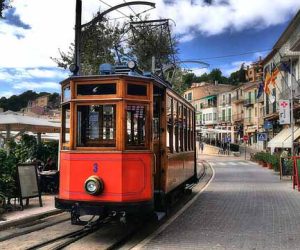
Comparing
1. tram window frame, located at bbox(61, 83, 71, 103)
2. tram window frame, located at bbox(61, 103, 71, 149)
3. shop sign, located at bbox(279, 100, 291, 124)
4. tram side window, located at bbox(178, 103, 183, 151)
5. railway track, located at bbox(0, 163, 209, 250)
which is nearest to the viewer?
railway track, located at bbox(0, 163, 209, 250)

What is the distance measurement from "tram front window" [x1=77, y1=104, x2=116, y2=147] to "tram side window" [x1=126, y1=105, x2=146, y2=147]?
0.33 m

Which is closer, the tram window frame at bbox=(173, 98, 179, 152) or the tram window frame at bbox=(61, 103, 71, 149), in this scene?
the tram window frame at bbox=(61, 103, 71, 149)

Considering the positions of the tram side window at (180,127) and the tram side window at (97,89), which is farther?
the tram side window at (180,127)

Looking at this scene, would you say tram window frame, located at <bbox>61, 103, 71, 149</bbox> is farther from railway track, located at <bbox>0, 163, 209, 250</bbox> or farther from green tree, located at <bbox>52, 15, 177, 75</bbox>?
green tree, located at <bbox>52, 15, 177, 75</bbox>

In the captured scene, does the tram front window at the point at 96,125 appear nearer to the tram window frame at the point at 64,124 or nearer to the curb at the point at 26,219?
the tram window frame at the point at 64,124

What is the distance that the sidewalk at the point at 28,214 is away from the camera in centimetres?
1066

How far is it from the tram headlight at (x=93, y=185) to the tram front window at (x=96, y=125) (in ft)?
2.18

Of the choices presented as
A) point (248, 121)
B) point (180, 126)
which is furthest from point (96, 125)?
point (248, 121)

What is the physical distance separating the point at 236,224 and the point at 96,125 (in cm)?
383

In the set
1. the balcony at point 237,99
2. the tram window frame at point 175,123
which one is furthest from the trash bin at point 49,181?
the balcony at point 237,99

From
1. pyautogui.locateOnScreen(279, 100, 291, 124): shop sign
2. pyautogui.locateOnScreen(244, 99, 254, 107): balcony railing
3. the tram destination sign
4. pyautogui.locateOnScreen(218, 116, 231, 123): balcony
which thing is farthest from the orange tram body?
pyautogui.locateOnScreen(218, 116, 231, 123): balcony

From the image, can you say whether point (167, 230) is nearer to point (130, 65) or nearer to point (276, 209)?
point (130, 65)

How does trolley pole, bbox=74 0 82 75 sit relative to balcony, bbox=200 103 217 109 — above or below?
below

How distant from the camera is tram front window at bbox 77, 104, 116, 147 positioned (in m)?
9.30
